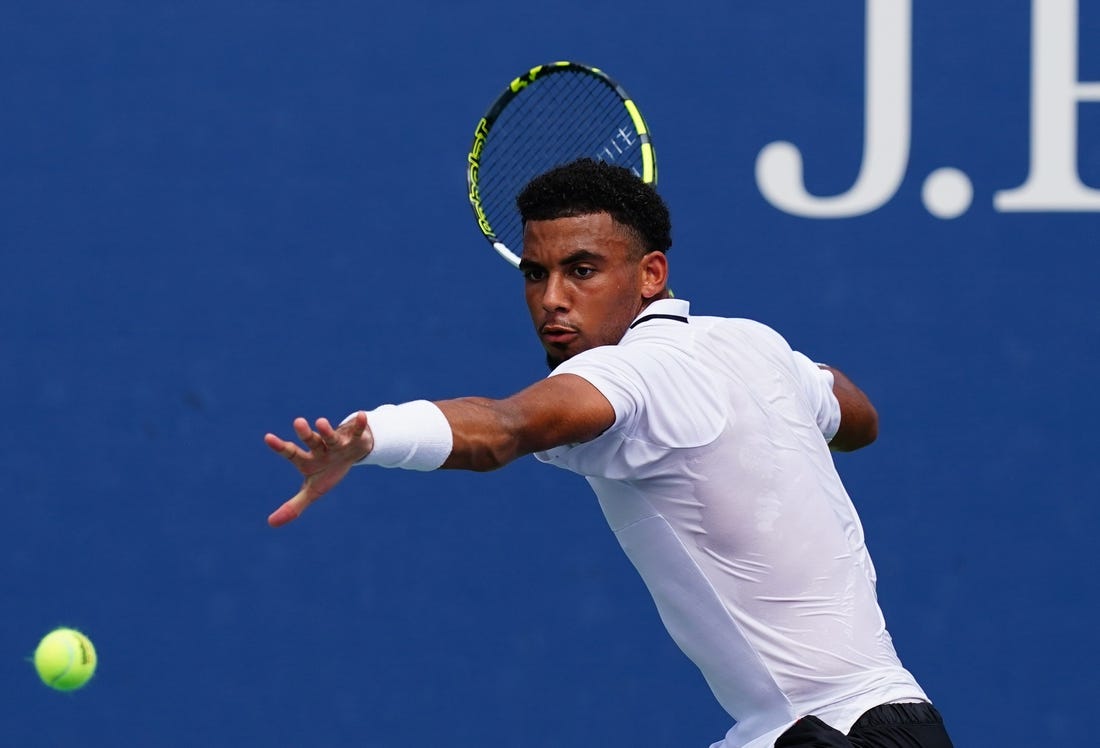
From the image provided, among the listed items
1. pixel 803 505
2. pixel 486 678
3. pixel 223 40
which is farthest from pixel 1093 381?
pixel 223 40

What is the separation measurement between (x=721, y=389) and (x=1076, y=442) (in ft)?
7.37

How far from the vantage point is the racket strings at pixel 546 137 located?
408 centimetres

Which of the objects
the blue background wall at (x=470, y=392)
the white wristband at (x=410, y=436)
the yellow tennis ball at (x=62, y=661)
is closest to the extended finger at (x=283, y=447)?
the white wristband at (x=410, y=436)

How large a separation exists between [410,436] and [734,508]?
0.61m

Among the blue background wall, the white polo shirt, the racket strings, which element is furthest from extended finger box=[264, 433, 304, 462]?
the blue background wall

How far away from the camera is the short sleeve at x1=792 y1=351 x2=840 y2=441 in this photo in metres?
3.04

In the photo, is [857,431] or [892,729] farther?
[857,431]

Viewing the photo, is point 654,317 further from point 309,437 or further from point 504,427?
point 309,437

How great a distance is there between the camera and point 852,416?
327 cm

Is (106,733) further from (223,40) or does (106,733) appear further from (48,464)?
(223,40)

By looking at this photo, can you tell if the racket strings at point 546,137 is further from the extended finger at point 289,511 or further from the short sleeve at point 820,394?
the extended finger at point 289,511

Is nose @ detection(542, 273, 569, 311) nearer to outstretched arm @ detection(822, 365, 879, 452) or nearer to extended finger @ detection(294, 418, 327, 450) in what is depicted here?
outstretched arm @ detection(822, 365, 879, 452)

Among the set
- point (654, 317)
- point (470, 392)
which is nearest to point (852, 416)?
point (654, 317)

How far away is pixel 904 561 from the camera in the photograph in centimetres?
454
